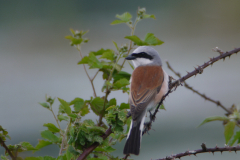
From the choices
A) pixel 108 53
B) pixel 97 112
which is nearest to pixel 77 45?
pixel 108 53

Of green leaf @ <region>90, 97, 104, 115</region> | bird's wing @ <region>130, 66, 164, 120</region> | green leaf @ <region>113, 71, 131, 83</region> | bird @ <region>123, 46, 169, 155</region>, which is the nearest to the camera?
green leaf @ <region>90, 97, 104, 115</region>

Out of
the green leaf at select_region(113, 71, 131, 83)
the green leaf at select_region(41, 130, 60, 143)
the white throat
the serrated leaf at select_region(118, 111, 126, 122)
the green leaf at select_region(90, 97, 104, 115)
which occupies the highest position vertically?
the white throat

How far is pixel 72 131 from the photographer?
0.84 metres

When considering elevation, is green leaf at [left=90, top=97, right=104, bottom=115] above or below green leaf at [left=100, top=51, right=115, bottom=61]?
below

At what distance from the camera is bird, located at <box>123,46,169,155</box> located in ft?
4.53

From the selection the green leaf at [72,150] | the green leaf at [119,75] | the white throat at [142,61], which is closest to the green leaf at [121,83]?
the green leaf at [119,75]

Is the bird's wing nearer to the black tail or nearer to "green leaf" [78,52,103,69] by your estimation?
the black tail

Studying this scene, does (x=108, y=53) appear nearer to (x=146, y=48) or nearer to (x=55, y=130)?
(x=55, y=130)

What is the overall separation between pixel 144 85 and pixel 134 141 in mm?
571

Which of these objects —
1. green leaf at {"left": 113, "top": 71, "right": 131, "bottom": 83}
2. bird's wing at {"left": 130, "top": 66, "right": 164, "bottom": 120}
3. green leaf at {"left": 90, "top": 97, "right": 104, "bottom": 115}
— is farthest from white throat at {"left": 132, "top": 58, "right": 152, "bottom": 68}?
green leaf at {"left": 90, "top": 97, "right": 104, "bottom": 115}

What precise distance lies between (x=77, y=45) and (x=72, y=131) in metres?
0.44

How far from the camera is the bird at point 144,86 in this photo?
1.38 m

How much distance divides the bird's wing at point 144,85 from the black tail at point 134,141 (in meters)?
0.17

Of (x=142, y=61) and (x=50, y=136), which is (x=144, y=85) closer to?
(x=142, y=61)
